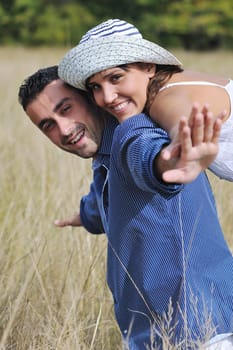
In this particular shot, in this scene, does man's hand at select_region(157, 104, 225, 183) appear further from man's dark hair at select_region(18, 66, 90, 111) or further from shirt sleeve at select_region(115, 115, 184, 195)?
man's dark hair at select_region(18, 66, 90, 111)

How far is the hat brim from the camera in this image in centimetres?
179

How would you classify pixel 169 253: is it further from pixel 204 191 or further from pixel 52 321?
pixel 52 321

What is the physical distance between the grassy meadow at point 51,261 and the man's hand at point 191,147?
43cm

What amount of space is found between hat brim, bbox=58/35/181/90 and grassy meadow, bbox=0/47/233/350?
0.42 meters

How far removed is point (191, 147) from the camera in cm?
152

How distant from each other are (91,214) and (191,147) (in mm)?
836

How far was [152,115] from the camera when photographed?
5.61 feet

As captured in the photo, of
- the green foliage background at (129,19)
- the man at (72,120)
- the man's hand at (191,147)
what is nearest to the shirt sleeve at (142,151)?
the man's hand at (191,147)

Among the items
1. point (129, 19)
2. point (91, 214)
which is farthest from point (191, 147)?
point (129, 19)

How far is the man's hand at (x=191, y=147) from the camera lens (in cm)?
149

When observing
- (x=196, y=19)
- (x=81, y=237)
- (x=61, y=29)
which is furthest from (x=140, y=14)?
(x=81, y=237)

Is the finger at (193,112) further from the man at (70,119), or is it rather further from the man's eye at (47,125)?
the man's eye at (47,125)

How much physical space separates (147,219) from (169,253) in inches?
3.4

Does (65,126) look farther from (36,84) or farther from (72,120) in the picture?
(36,84)
